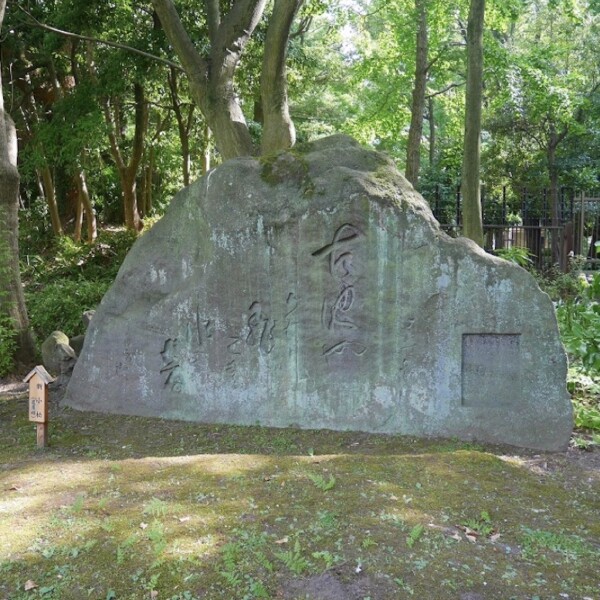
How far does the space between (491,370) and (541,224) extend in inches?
354

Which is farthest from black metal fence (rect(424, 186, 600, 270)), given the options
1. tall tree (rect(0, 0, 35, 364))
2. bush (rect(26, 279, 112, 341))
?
tall tree (rect(0, 0, 35, 364))

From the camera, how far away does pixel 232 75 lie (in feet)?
29.7

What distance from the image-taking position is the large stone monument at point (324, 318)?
5.12 meters

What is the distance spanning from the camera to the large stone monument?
201 inches

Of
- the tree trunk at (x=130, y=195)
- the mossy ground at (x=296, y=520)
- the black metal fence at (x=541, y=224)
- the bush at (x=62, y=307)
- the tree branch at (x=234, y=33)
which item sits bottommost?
the mossy ground at (x=296, y=520)

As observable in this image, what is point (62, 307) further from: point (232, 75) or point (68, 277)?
point (232, 75)

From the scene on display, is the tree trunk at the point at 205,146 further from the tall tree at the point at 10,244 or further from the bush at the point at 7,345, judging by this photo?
the bush at the point at 7,345

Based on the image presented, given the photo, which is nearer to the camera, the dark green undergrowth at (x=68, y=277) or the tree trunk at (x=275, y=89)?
the tree trunk at (x=275, y=89)

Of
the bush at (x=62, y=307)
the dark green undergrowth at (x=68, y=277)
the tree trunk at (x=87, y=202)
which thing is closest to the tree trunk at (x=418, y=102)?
the dark green undergrowth at (x=68, y=277)

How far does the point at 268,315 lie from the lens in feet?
17.9

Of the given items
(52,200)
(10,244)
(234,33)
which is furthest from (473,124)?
(52,200)

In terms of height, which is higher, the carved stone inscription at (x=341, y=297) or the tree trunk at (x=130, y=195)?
the tree trunk at (x=130, y=195)

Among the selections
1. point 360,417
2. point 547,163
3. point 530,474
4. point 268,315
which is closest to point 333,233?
point 268,315

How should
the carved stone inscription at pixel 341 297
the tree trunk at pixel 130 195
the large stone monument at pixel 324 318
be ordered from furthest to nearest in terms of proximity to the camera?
the tree trunk at pixel 130 195, the carved stone inscription at pixel 341 297, the large stone monument at pixel 324 318
